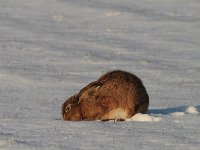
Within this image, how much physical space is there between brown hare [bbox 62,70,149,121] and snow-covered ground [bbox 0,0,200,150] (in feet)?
0.70

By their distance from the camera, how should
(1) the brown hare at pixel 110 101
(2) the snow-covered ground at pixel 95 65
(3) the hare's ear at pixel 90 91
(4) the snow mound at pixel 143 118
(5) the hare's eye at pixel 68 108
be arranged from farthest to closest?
(5) the hare's eye at pixel 68 108, (3) the hare's ear at pixel 90 91, (1) the brown hare at pixel 110 101, (4) the snow mound at pixel 143 118, (2) the snow-covered ground at pixel 95 65

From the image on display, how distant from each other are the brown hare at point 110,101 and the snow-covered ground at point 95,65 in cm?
21

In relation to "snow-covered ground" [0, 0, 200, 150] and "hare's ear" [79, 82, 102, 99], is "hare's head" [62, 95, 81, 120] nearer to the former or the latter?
"hare's ear" [79, 82, 102, 99]

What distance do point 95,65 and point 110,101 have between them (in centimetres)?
726

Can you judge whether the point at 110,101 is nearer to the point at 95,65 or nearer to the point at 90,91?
the point at 90,91

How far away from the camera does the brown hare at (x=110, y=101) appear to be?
8.21m

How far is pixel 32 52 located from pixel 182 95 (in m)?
5.90

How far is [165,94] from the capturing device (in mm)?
12094

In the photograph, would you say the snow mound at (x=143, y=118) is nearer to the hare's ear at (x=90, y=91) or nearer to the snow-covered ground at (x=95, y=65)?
the snow-covered ground at (x=95, y=65)

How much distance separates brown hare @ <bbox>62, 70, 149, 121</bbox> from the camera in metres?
8.21

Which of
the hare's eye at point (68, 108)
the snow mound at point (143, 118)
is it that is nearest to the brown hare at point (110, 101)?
the hare's eye at point (68, 108)

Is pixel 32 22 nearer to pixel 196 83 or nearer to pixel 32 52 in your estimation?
pixel 32 52

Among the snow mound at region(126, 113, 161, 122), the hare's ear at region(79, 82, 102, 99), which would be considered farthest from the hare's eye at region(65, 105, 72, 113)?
the snow mound at region(126, 113, 161, 122)

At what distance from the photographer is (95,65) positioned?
15461 millimetres
